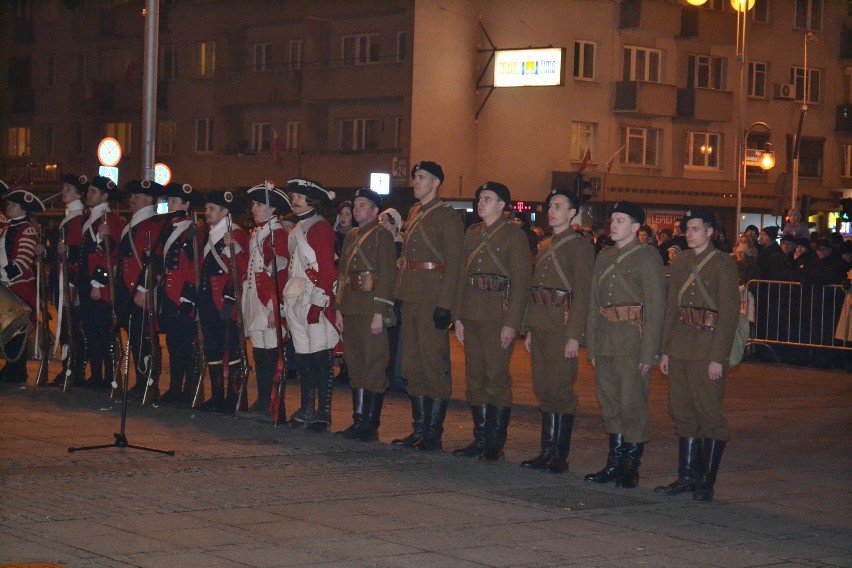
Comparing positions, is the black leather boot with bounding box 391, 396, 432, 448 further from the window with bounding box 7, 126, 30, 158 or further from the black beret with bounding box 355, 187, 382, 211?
the window with bounding box 7, 126, 30, 158

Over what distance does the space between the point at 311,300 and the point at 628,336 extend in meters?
3.45

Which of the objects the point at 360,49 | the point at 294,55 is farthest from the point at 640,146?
the point at 294,55

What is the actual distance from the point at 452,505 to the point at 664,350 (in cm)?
204

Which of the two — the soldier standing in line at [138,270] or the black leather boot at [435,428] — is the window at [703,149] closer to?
the soldier standing in line at [138,270]

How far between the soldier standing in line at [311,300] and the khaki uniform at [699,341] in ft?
11.6

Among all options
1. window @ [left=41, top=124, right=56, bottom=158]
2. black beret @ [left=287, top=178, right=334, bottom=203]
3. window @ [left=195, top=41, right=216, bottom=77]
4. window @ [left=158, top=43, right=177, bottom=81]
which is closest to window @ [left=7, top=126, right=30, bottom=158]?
window @ [left=41, top=124, right=56, bottom=158]

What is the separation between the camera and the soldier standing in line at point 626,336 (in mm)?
9875

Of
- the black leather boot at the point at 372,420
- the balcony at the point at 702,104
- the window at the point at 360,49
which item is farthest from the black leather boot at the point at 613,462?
the balcony at the point at 702,104

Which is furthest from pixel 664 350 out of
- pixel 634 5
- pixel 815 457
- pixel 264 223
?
pixel 634 5

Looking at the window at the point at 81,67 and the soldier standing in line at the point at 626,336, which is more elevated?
the window at the point at 81,67

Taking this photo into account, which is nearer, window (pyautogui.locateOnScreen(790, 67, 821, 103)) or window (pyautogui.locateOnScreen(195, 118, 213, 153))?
window (pyautogui.locateOnScreen(790, 67, 821, 103))

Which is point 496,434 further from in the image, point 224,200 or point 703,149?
point 703,149

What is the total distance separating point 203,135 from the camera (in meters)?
50.8

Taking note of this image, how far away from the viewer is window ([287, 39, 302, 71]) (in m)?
46.4
